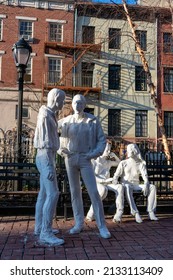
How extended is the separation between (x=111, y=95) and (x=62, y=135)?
1988 centimetres

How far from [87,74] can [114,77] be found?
2.17 m

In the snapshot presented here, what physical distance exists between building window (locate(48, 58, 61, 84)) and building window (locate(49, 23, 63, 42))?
5.18ft

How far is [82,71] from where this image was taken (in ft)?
80.9

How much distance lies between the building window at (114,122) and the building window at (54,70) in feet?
15.5

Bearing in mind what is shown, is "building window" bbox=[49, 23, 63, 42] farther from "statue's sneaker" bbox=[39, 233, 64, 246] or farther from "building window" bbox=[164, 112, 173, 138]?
"statue's sneaker" bbox=[39, 233, 64, 246]

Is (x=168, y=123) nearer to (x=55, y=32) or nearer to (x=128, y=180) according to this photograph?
(x=55, y=32)

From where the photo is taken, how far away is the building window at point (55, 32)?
24344 mm

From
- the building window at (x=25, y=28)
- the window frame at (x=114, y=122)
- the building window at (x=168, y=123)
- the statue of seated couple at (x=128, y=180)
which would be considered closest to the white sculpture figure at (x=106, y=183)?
the statue of seated couple at (x=128, y=180)

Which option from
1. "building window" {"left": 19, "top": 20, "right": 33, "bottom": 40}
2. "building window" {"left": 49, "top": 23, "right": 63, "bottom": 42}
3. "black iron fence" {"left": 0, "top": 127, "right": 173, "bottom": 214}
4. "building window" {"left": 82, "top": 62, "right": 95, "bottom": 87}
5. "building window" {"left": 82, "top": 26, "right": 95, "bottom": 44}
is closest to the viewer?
"black iron fence" {"left": 0, "top": 127, "right": 173, "bottom": 214}

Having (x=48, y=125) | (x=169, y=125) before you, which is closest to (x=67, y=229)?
(x=48, y=125)

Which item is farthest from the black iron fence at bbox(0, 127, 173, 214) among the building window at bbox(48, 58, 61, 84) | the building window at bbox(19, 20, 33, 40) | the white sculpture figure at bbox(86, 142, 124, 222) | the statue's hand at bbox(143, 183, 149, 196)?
the building window at bbox(19, 20, 33, 40)

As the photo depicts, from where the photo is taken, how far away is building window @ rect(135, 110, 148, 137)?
82.3ft

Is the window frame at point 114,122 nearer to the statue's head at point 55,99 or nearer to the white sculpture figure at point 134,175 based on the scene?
the white sculpture figure at point 134,175

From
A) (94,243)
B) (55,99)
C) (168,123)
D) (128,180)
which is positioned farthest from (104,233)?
(168,123)
